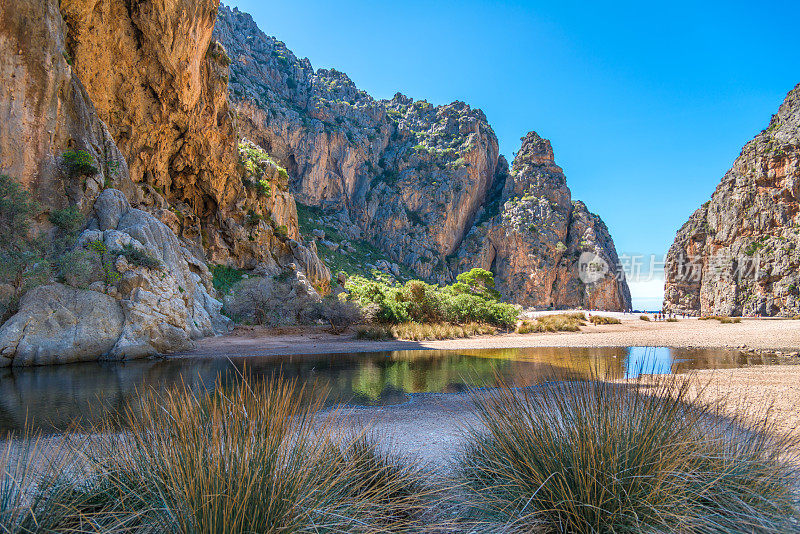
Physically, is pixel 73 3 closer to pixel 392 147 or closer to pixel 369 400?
pixel 369 400

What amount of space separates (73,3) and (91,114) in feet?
20.3

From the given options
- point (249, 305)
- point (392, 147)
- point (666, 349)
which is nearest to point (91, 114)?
point (249, 305)

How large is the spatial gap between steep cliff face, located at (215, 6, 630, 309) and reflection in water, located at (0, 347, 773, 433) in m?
65.4

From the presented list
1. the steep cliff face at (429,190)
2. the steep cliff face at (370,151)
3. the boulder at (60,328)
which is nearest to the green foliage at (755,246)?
the steep cliff face at (429,190)

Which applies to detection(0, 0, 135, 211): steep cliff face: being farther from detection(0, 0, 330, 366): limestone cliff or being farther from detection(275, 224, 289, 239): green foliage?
detection(275, 224, 289, 239): green foliage

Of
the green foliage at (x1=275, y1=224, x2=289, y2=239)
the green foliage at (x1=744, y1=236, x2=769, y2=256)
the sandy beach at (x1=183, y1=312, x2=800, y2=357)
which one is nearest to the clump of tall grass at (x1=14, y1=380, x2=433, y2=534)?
the sandy beach at (x1=183, y1=312, x2=800, y2=357)

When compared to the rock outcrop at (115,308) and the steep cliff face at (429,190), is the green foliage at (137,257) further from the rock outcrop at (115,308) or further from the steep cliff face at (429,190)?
the steep cliff face at (429,190)

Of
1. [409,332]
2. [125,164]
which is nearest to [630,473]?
[409,332]

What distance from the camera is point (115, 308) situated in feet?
50.3

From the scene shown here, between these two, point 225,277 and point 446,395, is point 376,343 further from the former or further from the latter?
point 225,277

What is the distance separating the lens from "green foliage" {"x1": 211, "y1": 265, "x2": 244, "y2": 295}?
31266 mm

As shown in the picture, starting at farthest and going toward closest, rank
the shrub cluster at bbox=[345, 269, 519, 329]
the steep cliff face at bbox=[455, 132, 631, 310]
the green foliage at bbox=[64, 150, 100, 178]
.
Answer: the steep cliff face at bbox=[455, 132, 631, 310], the shrub cluster at bbox=[345, 269, 519, 329], the green foliage at bbox=[64, 150, 100, 178]

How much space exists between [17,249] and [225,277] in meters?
19.2

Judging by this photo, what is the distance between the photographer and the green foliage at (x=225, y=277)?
3127 cm
